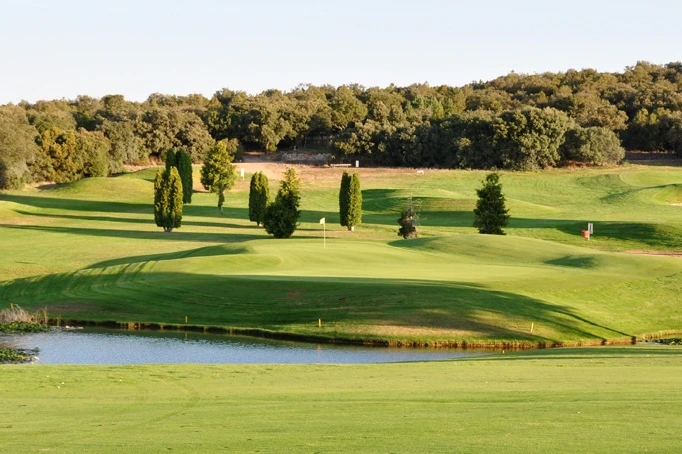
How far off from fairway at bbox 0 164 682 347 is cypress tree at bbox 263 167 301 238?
3.96 feet

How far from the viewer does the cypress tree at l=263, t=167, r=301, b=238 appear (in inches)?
2685

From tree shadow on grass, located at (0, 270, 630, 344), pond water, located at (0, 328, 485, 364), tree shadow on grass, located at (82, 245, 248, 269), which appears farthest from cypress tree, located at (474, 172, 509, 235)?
pond water, located at (0, 328, 485, 364)

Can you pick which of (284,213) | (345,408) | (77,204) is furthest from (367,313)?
(77,204)

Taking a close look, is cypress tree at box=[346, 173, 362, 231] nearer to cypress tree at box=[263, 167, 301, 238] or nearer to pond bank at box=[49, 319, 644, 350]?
cypress tree at box=[263, 167, 301, 238]

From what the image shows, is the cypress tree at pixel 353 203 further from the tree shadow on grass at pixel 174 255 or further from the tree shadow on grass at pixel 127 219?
the tree shadow on grass at pixel 174 255

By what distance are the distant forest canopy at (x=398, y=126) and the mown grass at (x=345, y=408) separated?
8142 cm

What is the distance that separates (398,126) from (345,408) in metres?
108

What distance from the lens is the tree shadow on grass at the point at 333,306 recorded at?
127ft

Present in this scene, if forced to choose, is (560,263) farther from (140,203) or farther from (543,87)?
(543,87)

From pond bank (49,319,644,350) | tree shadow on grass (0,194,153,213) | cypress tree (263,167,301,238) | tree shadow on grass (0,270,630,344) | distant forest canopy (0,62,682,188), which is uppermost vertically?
distant forest canopy (0,62,682,188)

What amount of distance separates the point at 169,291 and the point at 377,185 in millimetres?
58537

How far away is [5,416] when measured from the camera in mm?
17031

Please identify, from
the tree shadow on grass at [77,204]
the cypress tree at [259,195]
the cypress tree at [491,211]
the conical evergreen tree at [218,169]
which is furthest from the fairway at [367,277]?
the conical evergreen tree at [218,169]

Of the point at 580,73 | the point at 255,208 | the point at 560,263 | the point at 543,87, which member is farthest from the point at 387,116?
the point at 560,263
